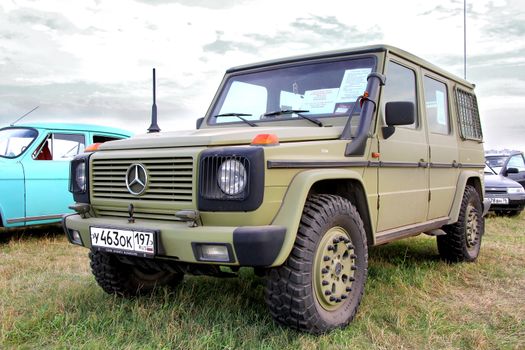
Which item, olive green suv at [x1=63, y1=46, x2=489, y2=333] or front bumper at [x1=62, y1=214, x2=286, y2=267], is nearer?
front bumper at [x1=62, y1=214, x2=286, y2=267]

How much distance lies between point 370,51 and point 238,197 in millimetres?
1854

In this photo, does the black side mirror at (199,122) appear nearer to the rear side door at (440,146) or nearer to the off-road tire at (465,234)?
the rear side door at (440,146)

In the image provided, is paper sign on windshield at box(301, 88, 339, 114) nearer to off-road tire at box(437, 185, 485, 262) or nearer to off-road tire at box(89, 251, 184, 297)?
off-road tire at box(89, 251, 184, 297)

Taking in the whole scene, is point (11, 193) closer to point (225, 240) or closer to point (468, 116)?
point (225, 240)

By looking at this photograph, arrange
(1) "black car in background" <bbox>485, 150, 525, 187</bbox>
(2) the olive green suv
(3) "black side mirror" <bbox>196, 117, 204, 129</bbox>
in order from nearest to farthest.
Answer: (2) the olive green suv
(3) "black side mirror" <bbox>196, 117, 204, 129</bbox>
(1) "black car in background" <bbox>485, 150, 525, 187</bbox>

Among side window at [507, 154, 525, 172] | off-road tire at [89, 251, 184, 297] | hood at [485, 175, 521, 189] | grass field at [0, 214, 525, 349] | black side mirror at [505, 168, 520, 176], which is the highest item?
side window at [507, 154, 525, 172]

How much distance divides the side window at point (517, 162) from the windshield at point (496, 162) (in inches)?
6.1

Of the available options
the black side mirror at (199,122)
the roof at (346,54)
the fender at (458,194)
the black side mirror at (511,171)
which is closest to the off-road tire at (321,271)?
the roof at (346,54)

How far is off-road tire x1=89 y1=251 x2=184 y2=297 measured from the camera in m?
3.68

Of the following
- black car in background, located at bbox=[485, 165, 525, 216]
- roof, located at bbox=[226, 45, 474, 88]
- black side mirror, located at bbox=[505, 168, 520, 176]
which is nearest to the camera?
roof, located at bbox=[226, 45, 474, 88]

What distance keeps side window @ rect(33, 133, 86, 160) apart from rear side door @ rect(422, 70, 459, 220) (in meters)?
4.83

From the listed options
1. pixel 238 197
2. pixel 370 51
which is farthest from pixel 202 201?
pixel 370 51

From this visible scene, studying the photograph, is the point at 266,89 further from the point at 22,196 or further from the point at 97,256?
the point at 22,196

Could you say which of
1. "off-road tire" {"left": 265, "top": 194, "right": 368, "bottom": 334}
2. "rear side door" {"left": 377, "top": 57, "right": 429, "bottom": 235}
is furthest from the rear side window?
"off-road tire" {"left": 265, "top": 194, "right": 368, "bottom": 334}
